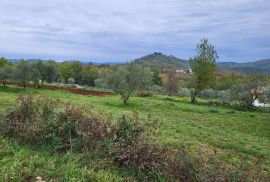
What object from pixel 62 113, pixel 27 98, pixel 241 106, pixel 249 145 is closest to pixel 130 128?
pixel 62 113

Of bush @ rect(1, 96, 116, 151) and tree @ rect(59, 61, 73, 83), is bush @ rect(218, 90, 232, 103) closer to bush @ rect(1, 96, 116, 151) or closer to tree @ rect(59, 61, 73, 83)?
tree @ rect(59, 61, 73, 83)

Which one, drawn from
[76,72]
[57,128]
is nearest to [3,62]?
[76,72]

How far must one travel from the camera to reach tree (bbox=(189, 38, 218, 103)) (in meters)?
53.8

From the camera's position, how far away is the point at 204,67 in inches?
2114

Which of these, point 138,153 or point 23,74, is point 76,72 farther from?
point 138,153

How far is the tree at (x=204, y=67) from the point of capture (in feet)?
176

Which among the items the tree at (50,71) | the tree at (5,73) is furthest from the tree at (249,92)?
the tree at (5,73)

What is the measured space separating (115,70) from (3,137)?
1296 inches

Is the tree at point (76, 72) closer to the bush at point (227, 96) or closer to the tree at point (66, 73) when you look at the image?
the tree at point (66, 73)

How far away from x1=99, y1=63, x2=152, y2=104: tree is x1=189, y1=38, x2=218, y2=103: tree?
47.8 feet

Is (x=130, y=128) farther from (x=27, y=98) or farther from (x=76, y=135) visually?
(x=27, y=98)

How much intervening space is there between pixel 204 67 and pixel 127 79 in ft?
58.6

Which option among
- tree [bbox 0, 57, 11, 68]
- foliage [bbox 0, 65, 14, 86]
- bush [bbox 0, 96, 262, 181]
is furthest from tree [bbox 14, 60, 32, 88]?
bush [bbox 0, 96, 262, 181]

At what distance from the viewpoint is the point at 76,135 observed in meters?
9.91
